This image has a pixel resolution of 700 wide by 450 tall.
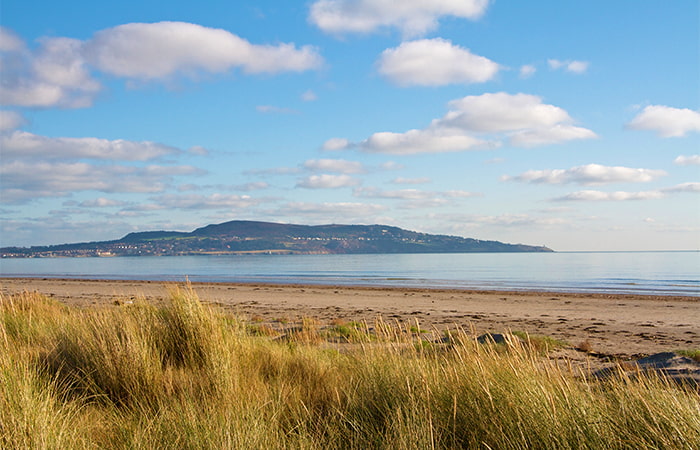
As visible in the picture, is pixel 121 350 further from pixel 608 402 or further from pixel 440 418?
pixel 608 402

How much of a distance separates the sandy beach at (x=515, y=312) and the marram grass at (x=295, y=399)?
268 centimetres

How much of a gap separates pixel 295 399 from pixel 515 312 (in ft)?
60.1

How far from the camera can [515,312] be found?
22094 millimetres

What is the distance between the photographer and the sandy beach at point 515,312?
46.5 ft

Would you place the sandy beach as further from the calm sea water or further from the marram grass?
the calm sea water

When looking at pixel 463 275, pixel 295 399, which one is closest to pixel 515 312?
pixel 295 399

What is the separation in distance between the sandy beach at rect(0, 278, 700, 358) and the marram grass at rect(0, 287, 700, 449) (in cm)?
268

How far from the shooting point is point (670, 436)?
3.34m

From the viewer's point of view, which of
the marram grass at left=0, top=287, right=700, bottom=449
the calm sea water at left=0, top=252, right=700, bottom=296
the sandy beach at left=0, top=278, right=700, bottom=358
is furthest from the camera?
the calm sea water at left=0, top=252, right=700, bottom=296

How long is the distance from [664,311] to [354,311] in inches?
510

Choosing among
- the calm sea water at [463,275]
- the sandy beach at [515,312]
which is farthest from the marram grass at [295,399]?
the calm sea water at [463,275]

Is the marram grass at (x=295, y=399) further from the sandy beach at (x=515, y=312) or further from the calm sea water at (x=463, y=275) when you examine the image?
the calm sea water at (x=463, y=275)

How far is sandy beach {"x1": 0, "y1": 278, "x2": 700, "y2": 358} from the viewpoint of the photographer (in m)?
14.2

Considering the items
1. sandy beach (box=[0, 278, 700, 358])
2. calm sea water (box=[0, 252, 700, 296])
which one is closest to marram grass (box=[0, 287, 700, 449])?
sandy beach (box=[0, 278, 700, 358])
